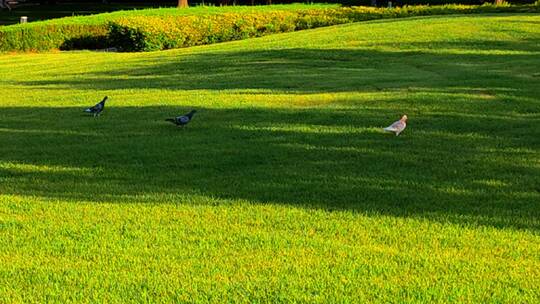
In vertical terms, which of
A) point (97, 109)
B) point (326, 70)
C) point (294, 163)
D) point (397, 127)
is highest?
point (397, 127)

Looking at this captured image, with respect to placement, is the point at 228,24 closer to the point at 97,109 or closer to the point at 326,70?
the point at 326,70

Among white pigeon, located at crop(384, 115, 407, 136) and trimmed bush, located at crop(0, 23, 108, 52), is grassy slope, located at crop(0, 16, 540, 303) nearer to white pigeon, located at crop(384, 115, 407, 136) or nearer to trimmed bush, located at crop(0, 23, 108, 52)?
white pigeon, located at crop(384, 115, 407, 136)

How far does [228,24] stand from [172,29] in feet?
8.18

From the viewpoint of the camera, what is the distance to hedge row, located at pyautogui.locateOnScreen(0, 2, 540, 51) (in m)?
29.7

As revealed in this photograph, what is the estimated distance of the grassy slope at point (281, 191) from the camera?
5480 millimetres

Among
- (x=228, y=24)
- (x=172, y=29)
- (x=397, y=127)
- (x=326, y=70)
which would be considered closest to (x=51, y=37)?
(x=172, y=29)

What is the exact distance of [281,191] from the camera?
307 inches

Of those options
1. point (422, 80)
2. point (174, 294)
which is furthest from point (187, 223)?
point (422, 80)

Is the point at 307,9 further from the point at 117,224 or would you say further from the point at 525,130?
the point at 117,224

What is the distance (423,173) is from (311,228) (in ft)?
7.40

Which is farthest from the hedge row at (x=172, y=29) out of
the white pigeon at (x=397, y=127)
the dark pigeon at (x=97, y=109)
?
the white pigeon at (x=397, y=127)

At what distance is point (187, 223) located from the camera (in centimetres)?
679

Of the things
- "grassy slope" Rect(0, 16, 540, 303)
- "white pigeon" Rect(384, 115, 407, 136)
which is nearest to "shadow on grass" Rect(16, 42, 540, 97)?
"grassy slope" Rect(0, 16, 540, 303)

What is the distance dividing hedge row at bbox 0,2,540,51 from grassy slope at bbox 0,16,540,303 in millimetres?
13584
